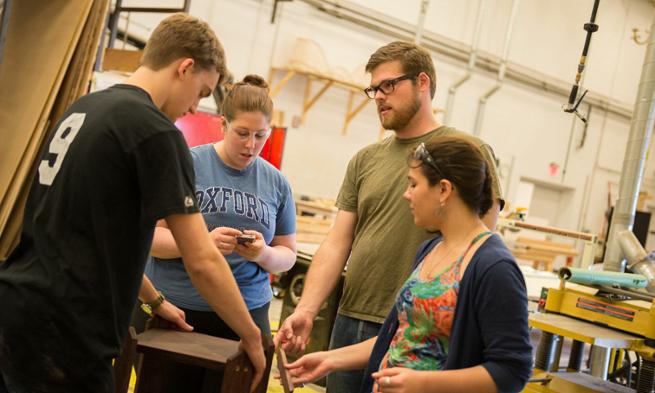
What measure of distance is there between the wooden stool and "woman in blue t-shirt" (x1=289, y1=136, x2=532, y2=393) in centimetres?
17

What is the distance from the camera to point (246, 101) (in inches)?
77.0

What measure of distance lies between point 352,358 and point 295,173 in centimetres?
634

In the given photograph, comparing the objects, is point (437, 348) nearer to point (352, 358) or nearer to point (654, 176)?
point (352, 358)

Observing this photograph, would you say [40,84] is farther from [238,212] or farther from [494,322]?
[494,322]

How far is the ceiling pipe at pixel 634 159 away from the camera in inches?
161

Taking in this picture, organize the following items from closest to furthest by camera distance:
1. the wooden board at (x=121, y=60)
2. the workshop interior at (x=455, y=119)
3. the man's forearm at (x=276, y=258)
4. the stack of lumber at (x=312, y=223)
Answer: the man's forearm at (x=276, y=258) → the workshop interior at (x=455, y=119) → the wooden board at (x=121, y=60) → the stack of lumber at (x=312, y=223)

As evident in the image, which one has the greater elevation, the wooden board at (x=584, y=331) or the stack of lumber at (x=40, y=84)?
the stack of lumber at (x=40, y=84)

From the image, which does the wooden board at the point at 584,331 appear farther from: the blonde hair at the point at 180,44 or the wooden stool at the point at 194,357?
the blonde hair at the point at 180,44

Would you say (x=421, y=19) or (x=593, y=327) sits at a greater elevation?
(x=421, y=19)

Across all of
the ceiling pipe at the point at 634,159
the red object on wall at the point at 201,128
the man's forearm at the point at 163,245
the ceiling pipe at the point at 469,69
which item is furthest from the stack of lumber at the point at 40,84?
the ceiling pipe at the point at 469,69

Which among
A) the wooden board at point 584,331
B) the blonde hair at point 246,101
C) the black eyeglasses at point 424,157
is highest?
the blonde hair at point 246,101

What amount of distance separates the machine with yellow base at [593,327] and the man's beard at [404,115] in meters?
1.44

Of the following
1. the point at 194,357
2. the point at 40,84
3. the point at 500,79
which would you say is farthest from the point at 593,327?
the point at 500,79

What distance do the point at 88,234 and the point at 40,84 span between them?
276cm
